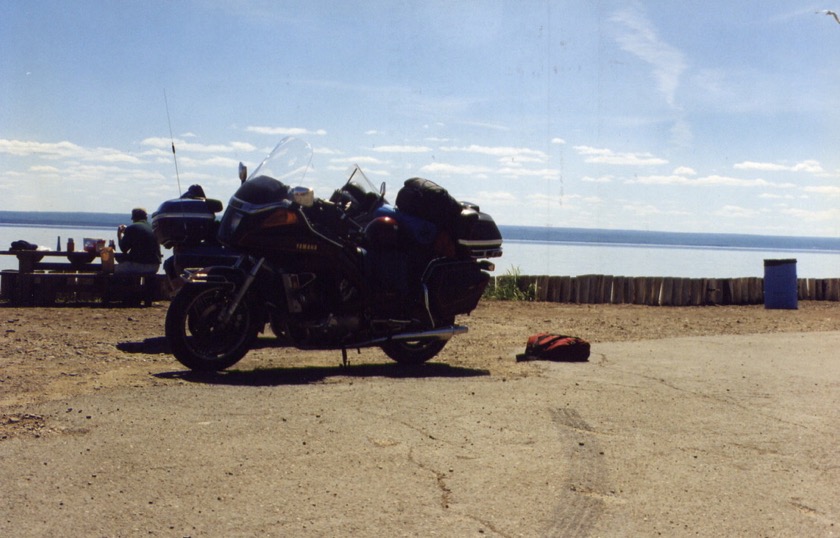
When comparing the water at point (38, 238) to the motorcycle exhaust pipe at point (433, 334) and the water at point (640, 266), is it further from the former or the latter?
the motorcycle exhaust pipe at point (433, 334)

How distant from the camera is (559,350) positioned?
360 inches

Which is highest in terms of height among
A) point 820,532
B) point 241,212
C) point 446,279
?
point 241,212

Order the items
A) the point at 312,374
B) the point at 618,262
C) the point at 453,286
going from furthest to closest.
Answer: the point at 618,262 → the point at 453,286 → the point at 312,374

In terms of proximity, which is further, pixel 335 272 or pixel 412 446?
pixel 335 272

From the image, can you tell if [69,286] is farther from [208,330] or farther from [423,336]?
[423,336]

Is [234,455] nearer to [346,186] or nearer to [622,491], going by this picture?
[622,491]

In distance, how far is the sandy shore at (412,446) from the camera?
4027 millimetres

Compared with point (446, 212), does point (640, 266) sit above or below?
below

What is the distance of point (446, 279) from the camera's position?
28.8 feet

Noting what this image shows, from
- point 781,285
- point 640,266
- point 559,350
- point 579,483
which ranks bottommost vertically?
point 579,483

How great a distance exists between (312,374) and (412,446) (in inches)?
111

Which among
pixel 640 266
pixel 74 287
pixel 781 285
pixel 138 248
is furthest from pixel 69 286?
pixel 640 266

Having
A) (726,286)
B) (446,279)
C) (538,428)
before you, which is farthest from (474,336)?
(726,286)

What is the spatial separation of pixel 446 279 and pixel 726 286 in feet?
39.2
